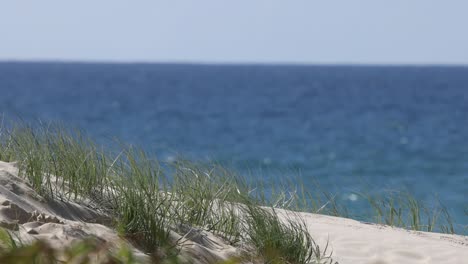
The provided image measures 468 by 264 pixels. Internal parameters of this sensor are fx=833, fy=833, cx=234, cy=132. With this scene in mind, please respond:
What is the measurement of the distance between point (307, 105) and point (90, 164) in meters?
35.8

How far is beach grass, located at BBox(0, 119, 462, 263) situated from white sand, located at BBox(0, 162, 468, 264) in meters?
0.09

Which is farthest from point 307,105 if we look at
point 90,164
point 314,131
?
point 90,164

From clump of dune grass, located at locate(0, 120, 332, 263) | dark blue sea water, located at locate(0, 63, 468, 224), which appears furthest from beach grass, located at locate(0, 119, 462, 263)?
dark blue sea water, located at locate(0, 63, 468, 224)

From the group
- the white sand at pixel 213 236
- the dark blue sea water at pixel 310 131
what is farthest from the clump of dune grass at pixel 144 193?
the dark blue sea water at pixel 310 131

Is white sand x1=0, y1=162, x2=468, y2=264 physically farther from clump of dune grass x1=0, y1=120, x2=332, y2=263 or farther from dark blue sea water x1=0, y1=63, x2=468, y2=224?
dark blue sea water x1=0, y1=63, x2=468, y2=224

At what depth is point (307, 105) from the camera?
4019cm

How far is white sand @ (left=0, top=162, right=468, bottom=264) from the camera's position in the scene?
156 inches

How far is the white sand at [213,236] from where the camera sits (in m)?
3.95

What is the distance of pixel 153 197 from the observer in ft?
14.4

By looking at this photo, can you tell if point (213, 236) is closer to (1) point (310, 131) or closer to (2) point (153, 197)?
(2) point (153, 197)

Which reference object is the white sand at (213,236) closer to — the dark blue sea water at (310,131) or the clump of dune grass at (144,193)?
the clump of dune grass at (144,193)

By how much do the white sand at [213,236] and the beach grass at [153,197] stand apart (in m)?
0.09

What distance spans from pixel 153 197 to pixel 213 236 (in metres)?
0.47

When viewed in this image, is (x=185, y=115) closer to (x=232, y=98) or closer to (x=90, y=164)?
(x=232, y=98)
